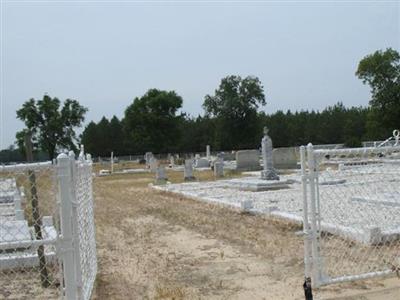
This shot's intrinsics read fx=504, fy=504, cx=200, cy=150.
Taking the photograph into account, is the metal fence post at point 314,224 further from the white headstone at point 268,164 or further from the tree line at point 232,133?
the tree line at point 232,133

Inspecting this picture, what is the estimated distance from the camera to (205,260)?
25.0 ft

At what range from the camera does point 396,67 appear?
52000mm

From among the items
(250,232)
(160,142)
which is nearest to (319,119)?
(160,142)

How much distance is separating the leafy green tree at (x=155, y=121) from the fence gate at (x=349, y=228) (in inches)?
2312

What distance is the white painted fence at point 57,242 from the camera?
13.9 ft

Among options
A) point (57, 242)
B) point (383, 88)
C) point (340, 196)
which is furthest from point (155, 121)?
point (57, 242)

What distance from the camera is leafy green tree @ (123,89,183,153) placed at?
234 ft

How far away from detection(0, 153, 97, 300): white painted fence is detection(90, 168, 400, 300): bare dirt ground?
66 cm

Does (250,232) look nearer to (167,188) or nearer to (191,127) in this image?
(167,188)

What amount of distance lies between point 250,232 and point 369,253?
9.33 ft

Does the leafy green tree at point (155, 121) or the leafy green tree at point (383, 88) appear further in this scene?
the leafy green tree at point (155, 121)

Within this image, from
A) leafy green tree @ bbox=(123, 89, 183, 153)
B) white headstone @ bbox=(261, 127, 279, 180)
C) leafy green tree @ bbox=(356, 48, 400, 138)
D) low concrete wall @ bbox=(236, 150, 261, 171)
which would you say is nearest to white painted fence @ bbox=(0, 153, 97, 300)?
white headstone @ bbox=(261, 127, 279, 180)

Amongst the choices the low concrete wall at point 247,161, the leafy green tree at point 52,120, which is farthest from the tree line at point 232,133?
the low concrete wall at point 247,161

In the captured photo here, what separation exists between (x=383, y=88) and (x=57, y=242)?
5228 cm
